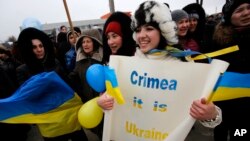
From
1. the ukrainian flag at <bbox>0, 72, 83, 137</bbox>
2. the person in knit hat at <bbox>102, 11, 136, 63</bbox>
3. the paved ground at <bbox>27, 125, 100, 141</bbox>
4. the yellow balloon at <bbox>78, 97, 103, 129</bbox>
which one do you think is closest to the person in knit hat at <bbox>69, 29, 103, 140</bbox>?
the ukrainian flag at <bbox>0, 72, 83, 137</bbox>

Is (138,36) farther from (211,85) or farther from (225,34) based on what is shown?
(225,34)

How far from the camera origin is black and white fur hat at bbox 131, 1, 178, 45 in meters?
1.57

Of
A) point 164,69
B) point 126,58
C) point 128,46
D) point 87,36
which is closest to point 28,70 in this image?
point 87,36

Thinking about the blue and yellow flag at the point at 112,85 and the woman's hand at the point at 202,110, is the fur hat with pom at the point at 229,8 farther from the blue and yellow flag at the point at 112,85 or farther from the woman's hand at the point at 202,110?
the blue and yellow flag at the point at 112,85

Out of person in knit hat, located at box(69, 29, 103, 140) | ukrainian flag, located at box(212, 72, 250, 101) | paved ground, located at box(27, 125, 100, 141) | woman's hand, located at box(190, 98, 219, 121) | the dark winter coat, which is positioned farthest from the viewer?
paved ground, located at box(27, 125, 100, 141)

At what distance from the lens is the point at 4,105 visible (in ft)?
6.77

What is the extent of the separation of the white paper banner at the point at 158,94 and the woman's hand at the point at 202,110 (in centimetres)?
9

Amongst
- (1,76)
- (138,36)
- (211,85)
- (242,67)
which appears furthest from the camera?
(1,76)

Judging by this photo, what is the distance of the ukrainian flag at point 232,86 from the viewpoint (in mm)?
1550

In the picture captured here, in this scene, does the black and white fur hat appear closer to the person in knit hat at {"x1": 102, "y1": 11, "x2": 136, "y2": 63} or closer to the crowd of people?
the crowd of people

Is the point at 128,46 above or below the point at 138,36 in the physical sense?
below

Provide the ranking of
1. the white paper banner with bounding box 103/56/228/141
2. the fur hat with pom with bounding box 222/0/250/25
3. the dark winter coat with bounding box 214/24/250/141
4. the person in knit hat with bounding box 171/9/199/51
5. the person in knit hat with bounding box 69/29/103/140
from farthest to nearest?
the person in knit hat with bounding box 171/9/199/51, the person in knit hat with bounding box 69/29/103/140, the fur hat with pom with bounding box 222/0/250/25, the dark winter coat with bounding box 214/24/250/141, the white paper banner with bounding box 103/56/228/141

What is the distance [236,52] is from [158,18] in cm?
83

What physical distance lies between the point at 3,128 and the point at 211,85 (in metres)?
3.16
